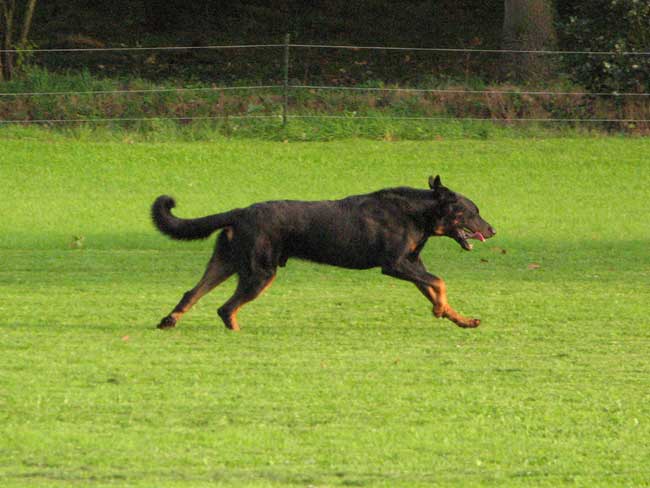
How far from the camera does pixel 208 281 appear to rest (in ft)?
33.9

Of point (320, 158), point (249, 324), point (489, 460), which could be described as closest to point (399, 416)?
point (489, 460)

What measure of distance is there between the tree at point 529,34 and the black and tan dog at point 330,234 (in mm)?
14688

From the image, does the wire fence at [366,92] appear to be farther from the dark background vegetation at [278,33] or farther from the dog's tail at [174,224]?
the dog's tail at [174,224]

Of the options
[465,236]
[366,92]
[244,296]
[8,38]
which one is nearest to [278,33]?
[8,38]

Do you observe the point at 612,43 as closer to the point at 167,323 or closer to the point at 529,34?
the point at 529,34

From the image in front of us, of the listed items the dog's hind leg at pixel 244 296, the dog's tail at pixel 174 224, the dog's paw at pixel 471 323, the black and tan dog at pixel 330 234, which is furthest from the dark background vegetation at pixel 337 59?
the dog's hind leg at pixel 244 296

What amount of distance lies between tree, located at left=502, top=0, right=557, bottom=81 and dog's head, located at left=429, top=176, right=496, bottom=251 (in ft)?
47.6

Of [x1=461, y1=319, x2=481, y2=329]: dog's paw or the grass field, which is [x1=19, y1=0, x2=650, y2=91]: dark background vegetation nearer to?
the grass field

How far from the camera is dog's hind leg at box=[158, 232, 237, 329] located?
A: 33.9 feet

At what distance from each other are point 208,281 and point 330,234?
900 mm

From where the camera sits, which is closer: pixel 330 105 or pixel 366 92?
pixel 330 105

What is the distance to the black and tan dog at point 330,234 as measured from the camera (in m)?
10.3

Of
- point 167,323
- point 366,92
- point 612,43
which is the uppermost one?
point 612,43

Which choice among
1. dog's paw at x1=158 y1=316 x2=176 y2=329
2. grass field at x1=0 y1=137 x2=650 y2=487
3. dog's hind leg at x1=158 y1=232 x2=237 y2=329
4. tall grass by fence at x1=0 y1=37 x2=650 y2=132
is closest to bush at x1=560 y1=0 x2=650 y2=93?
tall grass by fence at x1=0 y1=37 x2=650 y2=132
